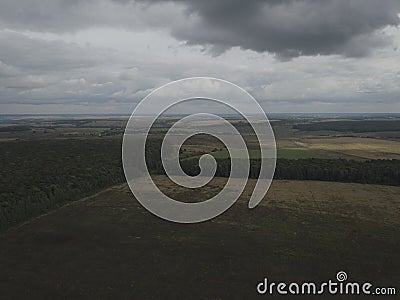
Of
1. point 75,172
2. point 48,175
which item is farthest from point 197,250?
point 75,172

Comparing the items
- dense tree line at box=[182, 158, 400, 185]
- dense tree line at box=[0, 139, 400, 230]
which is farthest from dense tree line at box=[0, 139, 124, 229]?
dense tree line at box=[182, 158, 400, 185]

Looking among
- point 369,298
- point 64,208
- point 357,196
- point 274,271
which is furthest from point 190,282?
point 357,196

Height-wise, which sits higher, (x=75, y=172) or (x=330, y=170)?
(x=75, y=172)

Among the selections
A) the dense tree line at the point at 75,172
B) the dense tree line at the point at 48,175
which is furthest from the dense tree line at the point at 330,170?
the dense tree line at the point at 48,175

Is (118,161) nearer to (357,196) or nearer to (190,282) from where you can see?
(357,196)

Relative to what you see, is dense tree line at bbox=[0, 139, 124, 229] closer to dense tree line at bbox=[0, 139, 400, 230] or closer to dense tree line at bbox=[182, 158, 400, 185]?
dense tree line at bbox=[0, 139, 400, 230]

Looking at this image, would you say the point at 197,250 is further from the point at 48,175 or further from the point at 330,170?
the point at 330,170

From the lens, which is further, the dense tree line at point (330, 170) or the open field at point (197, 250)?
the dense tree line at point (330, 170)

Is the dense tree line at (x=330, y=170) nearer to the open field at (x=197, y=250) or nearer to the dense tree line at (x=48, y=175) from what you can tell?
the open field at (x=197, y=250)
